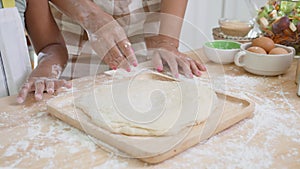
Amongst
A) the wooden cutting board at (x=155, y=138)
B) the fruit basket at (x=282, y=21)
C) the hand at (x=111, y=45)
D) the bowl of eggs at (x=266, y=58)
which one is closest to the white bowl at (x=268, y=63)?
the bowl of eggs at (x=266, y=58)

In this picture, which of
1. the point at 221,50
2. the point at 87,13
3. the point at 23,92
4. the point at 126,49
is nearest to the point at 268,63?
the point at 221,50

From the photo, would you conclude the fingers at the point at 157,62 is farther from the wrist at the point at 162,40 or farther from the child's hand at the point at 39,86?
the child's hand at the point at 39,86

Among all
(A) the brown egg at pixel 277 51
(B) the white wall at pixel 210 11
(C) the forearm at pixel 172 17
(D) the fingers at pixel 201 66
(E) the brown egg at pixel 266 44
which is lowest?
(B) the white wall at pixel 210 11

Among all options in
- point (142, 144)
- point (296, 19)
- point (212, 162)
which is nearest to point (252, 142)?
point (212, 162)

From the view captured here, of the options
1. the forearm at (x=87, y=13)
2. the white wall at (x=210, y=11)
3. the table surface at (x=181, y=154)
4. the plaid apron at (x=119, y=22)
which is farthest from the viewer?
the white wall at (x=210, y=11)

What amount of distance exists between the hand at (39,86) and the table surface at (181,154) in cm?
2

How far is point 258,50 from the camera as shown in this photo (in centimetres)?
97

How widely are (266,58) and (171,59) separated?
0.90 ft

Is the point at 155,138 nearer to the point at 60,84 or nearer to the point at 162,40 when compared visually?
the point at 60,84

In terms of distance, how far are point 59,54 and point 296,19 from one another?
0.79 metres

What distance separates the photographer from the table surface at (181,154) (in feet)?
1.86

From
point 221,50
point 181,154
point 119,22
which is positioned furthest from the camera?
point 119,22

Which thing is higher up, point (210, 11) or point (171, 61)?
point (171, 61)

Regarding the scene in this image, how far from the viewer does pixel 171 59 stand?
3.33ft
